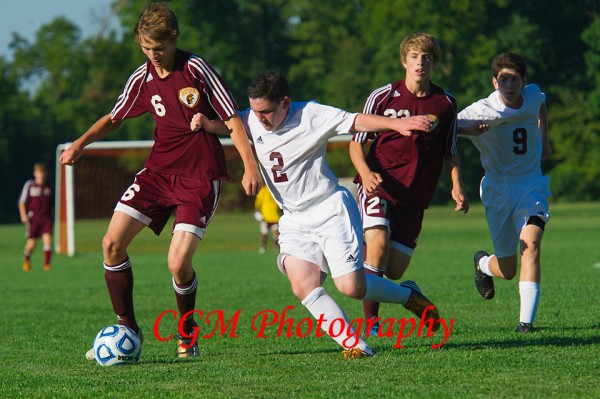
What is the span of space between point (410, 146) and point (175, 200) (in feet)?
6.00

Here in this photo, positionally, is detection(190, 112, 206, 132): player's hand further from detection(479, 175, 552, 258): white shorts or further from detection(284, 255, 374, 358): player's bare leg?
detection(479, 175, 552, 258): white shorts

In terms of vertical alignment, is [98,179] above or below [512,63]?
below

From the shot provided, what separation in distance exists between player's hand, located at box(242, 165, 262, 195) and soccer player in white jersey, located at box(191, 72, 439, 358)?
30 centimetres

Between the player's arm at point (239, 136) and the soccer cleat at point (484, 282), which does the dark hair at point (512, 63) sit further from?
the player's arm at point (239, 136)

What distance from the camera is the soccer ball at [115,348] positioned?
6934mm

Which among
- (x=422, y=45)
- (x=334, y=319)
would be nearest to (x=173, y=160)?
(x=334, y=319)

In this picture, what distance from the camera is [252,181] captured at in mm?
6641

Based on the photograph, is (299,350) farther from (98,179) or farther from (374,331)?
(98,179)

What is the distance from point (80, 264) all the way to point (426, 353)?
609 inches

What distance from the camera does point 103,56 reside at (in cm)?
7256

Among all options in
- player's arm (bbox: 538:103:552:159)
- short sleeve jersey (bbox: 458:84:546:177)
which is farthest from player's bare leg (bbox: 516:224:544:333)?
player's arm (bbox: 538:103:552:159)

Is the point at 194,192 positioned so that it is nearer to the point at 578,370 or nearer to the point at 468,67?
the point at 578,370

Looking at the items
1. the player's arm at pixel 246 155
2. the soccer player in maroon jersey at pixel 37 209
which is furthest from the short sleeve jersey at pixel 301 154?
the soccer player in maroon jersey at pixel 37 209

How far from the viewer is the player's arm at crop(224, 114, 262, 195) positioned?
6.66 metres
